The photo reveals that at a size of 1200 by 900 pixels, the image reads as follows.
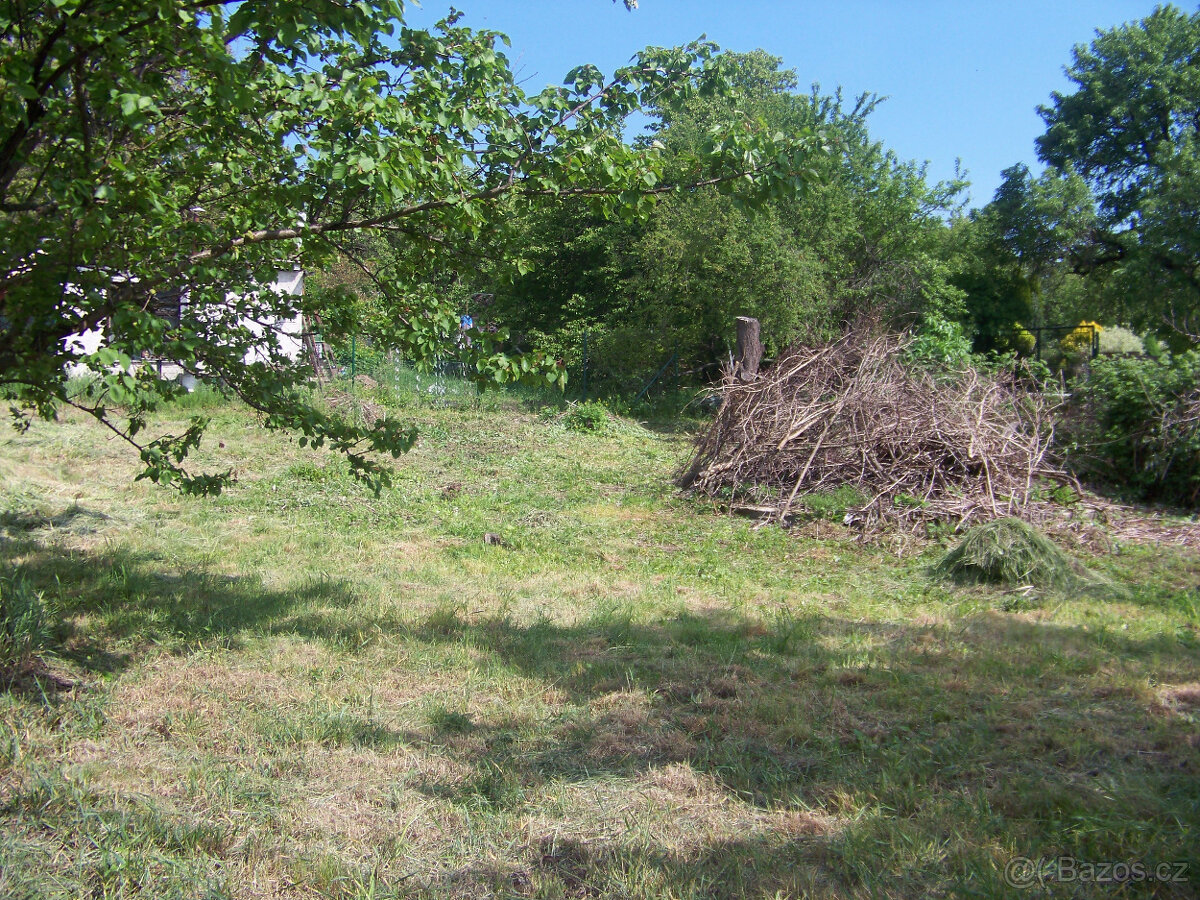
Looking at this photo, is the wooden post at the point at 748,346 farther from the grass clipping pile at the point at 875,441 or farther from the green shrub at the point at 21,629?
the green shrub at the point at 21,629

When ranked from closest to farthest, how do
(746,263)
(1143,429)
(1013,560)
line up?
1. (1013,560)
2. (1143,429)
3. (746,263)

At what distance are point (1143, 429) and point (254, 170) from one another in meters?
10.7

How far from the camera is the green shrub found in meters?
4.80

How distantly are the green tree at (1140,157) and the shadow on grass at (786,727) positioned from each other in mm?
20114

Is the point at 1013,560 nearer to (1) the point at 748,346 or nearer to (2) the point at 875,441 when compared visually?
(2) the point at 875,441

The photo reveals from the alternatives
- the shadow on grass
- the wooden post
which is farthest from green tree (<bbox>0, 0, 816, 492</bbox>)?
the wooden post

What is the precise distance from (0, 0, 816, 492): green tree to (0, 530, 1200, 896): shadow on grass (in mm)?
1588

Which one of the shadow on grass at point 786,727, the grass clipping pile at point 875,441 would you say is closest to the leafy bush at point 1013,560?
the shadow on grass at point 786,727

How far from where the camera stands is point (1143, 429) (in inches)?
435

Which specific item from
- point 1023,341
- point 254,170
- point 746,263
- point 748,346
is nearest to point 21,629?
point 254,170

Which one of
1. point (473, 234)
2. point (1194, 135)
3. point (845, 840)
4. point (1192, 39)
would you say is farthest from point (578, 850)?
point (1192, 39)

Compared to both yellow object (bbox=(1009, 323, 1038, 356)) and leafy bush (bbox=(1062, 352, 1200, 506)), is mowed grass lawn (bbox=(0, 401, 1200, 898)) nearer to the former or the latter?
leafy bush (bbox=(1062, 352, 1200, 506))

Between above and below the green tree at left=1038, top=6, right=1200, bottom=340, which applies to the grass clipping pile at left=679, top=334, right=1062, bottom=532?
below

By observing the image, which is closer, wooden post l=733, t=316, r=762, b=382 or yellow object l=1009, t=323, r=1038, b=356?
wooden post l=733, t=316, r=762, b=382
